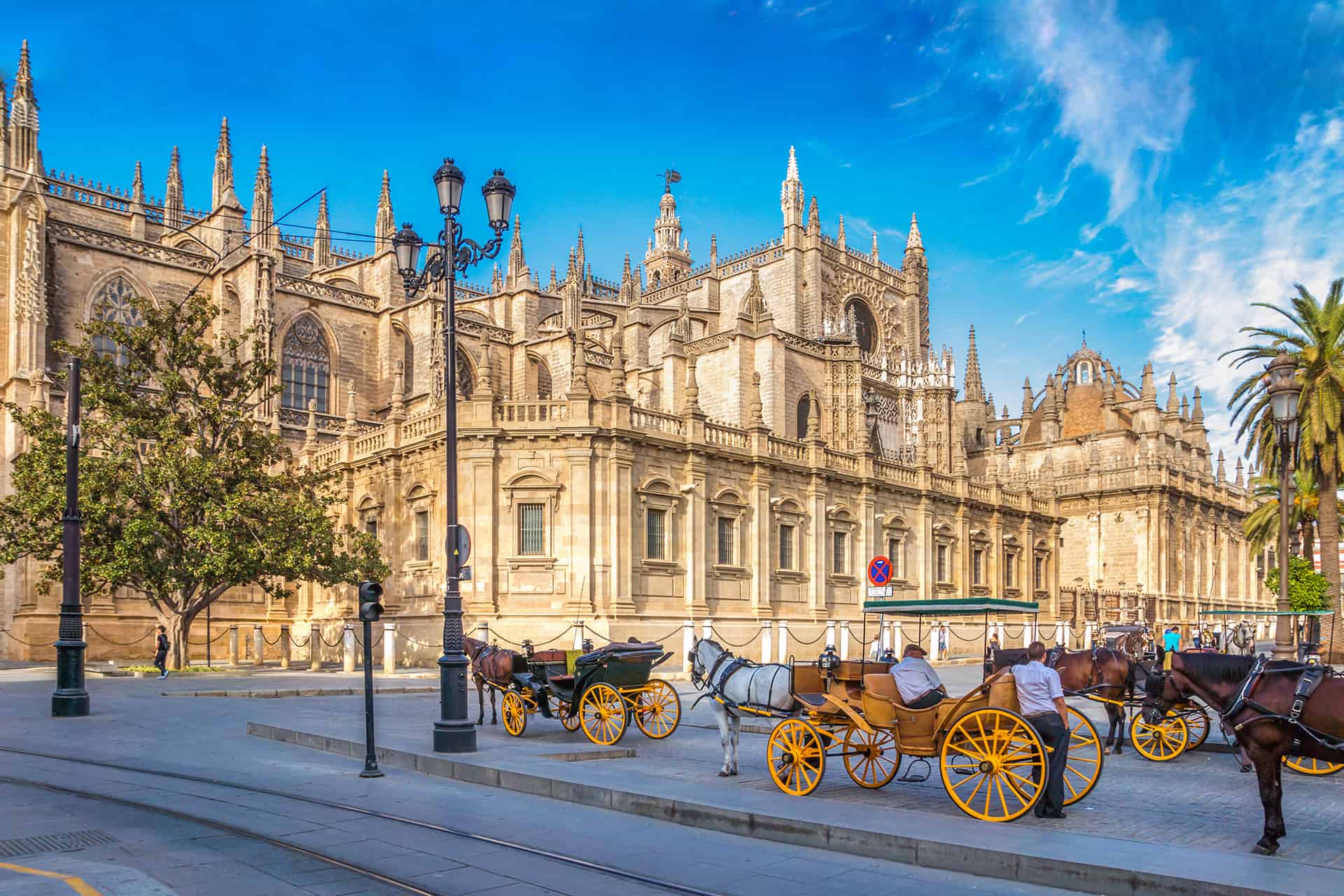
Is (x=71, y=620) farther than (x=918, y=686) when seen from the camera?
Yes

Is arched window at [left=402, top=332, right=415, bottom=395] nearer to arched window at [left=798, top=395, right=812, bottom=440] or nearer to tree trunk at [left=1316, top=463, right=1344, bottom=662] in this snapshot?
arched window at [left=798, top=395, right=812, bottom=440]

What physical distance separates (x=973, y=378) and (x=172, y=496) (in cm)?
5367

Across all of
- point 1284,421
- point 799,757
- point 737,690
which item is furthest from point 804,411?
point 799,757

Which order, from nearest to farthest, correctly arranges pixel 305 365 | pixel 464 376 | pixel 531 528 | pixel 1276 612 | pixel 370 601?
pixel 370 601
pixel 1276 612
pixel 531 528
pixel 305 365
pixel 464 376

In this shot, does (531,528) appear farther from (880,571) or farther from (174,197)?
(174,197)

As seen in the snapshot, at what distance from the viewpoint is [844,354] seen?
52.4m

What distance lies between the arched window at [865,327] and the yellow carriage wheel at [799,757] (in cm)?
5103

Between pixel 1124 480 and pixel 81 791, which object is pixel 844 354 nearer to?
pixel 1124 480

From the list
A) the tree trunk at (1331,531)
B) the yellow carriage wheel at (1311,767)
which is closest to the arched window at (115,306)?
the yellow carriage wheel at (1311,767)

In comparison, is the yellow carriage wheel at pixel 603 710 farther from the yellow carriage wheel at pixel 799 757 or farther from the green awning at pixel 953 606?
the green awning at pixel 953 606

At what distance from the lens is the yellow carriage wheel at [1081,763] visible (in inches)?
345

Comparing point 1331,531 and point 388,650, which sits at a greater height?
point 1331,531

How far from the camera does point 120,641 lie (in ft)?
116

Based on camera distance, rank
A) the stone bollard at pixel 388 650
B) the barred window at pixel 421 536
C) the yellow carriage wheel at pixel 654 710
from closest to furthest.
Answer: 1. the yellow carriage wheel at pixel 654 710
2. the stone bollard at pixel 388 650
3. the barred window at pixel 421 536
